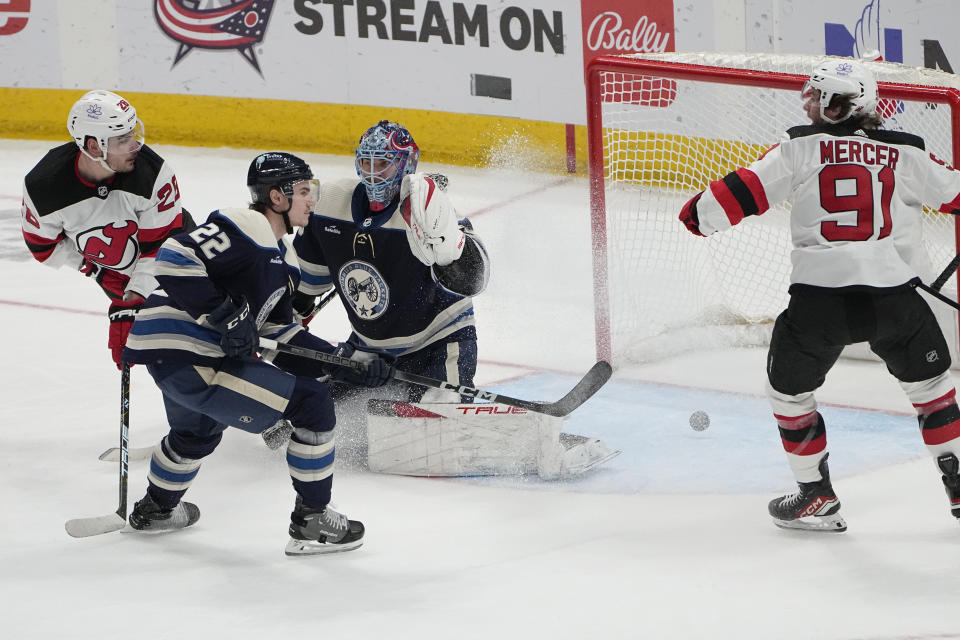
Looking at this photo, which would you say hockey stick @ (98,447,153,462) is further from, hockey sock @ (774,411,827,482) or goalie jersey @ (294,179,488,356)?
hockey sock @ (774,411,827,482)

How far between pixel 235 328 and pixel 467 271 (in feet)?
2.59

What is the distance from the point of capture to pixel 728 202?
10.2 feet

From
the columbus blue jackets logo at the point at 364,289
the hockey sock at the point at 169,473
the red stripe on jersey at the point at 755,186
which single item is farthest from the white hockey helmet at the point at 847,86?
the hockey sock at the point at 169,473

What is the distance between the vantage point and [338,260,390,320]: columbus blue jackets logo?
3785 mm

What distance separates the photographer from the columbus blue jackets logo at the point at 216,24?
7.43 m

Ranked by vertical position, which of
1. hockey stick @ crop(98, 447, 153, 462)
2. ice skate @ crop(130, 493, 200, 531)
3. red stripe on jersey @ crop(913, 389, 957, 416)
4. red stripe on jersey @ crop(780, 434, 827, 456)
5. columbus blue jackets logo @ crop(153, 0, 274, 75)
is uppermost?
columbus blue jackets logo @ crop(153, 0, 274, 75)

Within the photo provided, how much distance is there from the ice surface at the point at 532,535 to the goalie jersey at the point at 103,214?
22.4 inches

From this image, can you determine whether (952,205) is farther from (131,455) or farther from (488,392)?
(131,455)

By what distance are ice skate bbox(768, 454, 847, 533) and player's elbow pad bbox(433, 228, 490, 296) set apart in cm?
98

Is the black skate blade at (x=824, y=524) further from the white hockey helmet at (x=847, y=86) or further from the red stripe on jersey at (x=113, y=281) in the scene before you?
the red stripe on jersey at (x=113, y=281)

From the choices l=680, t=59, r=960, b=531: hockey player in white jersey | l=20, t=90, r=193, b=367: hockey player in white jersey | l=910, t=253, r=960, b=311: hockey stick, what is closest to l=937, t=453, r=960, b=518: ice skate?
l=680, t=59, r=960, b=531: hockey player in white jersey

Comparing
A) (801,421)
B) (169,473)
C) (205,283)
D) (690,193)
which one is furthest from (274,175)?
(690,193)

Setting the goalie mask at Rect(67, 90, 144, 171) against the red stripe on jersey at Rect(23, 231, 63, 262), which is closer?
the goalie mask at Rect(67, 90, 144, 171)

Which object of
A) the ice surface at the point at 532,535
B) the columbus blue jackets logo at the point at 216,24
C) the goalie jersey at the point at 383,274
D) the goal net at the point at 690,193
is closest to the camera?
the ice surface at the point at 532,535
